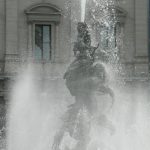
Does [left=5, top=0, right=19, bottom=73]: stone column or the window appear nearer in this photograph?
the window

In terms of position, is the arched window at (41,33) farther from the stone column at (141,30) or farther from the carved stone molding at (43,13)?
the stone column at (141,30)

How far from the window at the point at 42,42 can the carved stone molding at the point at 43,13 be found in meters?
0.40

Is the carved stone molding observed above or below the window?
above

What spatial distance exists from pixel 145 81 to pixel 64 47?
4540mm

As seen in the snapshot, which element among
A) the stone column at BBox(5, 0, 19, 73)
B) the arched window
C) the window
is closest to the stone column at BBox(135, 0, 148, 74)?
the arched window

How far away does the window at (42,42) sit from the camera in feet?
120

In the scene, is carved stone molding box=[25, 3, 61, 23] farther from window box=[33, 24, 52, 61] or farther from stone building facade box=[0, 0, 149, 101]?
window box=[33, 24, 52, 61]

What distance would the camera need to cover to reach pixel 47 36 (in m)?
36.6

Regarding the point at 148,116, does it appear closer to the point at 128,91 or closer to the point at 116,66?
the point at 128,91

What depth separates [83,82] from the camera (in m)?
13.6

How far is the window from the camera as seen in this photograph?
36.5 metres

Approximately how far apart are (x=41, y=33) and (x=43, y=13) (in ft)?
3.40

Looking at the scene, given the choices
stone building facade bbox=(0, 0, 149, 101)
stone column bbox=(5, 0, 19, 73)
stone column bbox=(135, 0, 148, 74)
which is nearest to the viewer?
stone building facade bbox=(0, 0, 149, 101)

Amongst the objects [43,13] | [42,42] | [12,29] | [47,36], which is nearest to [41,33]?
[47,36]
